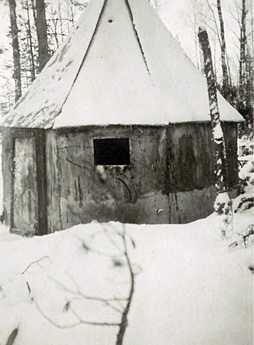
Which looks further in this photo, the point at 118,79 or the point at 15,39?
the point at 15,39

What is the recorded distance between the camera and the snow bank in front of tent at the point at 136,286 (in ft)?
11.3

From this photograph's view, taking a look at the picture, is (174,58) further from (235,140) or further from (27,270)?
(27,270)

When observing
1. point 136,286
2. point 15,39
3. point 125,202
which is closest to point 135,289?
point 136,286

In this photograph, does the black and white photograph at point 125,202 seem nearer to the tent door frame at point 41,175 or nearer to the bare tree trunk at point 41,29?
the tent door frame at point 41,175

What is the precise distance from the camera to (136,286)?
4.13 meters

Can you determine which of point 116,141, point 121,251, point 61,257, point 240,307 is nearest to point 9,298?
point 61,257

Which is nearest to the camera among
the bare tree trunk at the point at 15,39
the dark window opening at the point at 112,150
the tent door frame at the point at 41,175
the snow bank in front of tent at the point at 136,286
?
the snow bank in front of tent at the point at 136,286

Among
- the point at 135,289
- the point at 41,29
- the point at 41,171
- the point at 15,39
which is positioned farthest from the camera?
the point at 15,39

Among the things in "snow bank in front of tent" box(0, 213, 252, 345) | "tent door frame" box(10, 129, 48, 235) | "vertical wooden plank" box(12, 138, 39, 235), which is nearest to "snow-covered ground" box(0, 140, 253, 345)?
"snow bank in front of tent" box(0, 213, 252, 345)

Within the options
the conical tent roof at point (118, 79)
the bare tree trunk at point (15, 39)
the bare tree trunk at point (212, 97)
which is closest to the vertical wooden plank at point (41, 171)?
the conical tent roof at point (118, 79)

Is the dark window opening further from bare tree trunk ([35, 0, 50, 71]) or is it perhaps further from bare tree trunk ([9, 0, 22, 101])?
bare tree trunk ([9, 0, 22, 101])

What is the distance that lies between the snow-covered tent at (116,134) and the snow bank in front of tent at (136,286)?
40.6 inches

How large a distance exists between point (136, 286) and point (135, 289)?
56 mm

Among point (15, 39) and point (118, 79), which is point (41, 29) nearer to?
point (15, 39)
